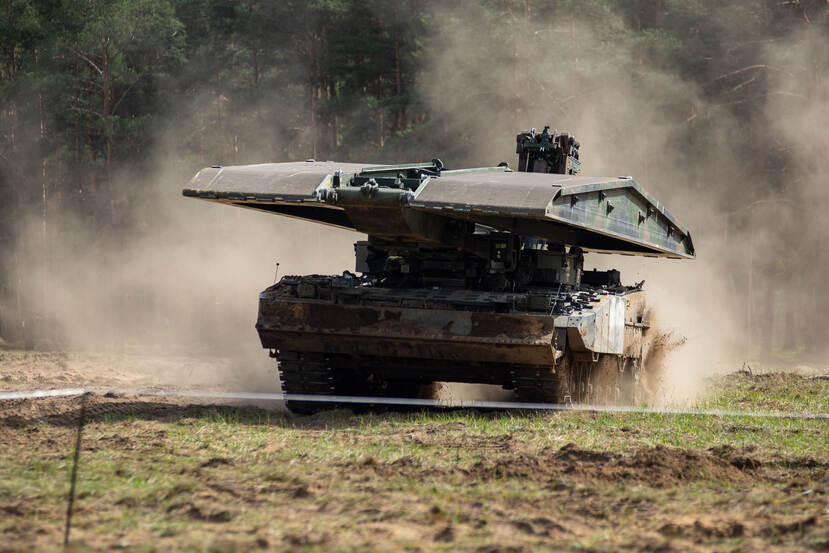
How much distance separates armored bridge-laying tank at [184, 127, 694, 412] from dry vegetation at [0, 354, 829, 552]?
71cm


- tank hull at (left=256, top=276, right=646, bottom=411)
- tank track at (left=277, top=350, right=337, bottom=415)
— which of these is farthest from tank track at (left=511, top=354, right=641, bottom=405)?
tank track at (left=277, top=350, right=337, bottom=415)

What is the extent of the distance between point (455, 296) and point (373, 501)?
425 centimetres

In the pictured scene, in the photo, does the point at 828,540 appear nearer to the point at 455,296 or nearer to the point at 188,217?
the point at 455,296

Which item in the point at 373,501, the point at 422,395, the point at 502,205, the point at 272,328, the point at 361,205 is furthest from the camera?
the point at 422,395

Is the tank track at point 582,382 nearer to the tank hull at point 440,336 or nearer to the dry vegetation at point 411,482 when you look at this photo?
the tank hull at point 440,336

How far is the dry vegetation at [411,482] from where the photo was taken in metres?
5.11

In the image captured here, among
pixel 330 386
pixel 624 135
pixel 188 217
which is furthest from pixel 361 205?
pixel 188 217

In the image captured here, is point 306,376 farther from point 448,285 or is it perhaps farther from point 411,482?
point 411,482

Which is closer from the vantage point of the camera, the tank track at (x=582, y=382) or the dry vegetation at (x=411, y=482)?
the dry vegetation at (x=411, y=482)

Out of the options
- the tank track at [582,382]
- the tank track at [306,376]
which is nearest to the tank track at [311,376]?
the tank track at [306,376]

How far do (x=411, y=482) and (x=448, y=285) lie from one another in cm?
450

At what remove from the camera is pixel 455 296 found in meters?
9.94

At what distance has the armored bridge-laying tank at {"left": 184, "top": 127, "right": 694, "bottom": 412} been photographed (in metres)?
9.30

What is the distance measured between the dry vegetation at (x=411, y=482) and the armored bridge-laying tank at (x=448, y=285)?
71 centimetres
